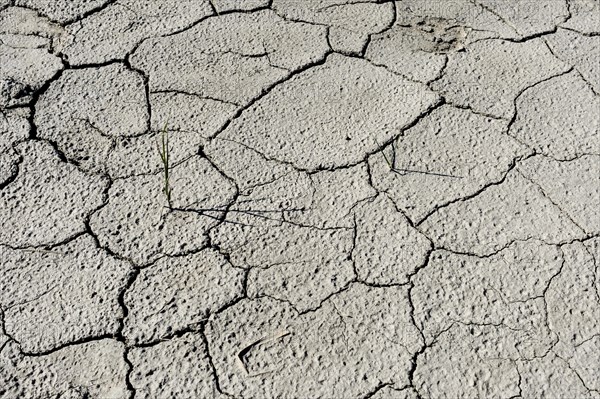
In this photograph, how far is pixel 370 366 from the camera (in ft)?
7.27

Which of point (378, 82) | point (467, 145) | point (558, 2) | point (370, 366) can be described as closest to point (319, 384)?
point (370, 366)

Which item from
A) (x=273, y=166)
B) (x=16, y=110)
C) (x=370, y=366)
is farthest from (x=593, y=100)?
(x=16, y=110)

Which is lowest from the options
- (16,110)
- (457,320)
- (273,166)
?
(457,320)

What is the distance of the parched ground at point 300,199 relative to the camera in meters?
2.23

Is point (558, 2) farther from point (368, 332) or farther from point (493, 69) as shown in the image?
point (368, 332)

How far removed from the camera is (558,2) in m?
3.49

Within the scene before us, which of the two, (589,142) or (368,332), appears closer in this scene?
(368,332)

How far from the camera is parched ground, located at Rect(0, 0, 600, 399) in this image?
87.7 inches

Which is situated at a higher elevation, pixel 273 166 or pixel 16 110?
pixel 16 110

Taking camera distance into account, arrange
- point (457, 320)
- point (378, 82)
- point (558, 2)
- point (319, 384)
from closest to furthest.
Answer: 1. point (319, 384)
2. point (457, 320)
3. point (378, 82)
4. point (558, 2)

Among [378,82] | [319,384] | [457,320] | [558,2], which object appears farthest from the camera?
[558,2]

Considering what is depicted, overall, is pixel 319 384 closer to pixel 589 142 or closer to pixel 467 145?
pixel 467 145

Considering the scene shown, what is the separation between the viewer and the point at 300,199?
8.63ft

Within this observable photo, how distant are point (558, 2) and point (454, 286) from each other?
5.96 feet
